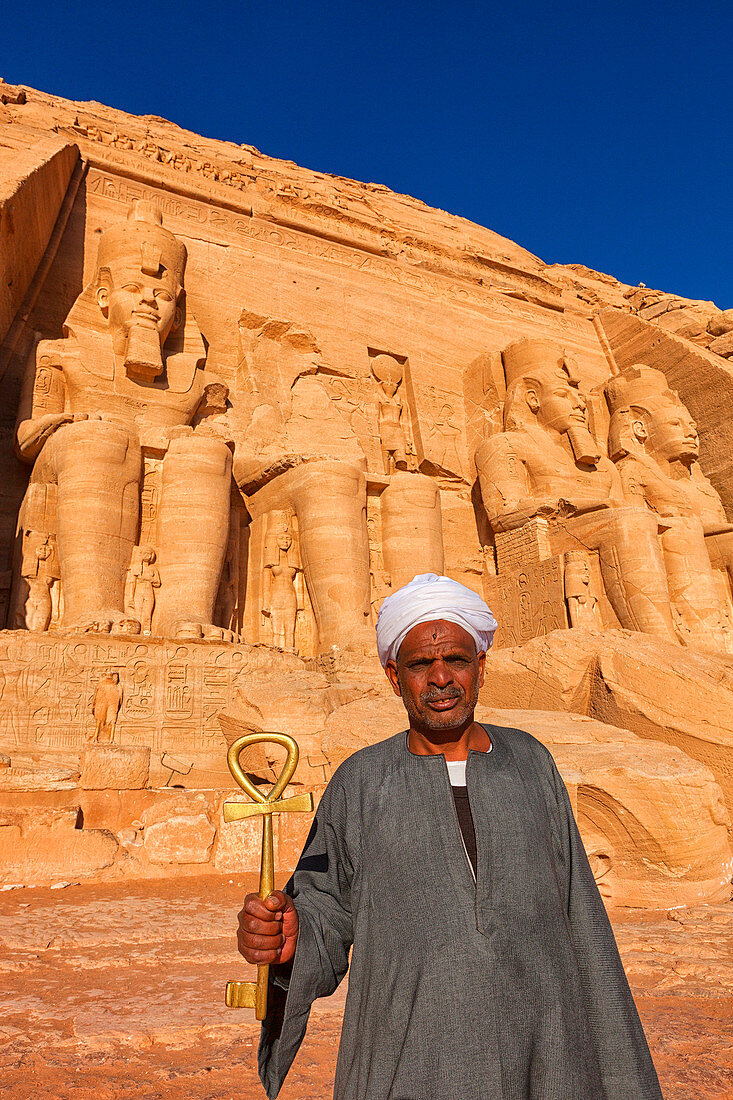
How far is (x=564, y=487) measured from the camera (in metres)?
7.76

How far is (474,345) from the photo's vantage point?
9.80 m

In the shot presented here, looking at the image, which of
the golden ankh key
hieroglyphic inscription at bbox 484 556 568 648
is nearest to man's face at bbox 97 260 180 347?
hieroglyphic inscription at bbox 484 556 568 648

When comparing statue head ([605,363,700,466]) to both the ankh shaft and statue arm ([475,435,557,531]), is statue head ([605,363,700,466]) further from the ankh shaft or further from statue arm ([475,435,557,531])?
the ankh shaft

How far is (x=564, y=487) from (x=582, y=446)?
564 mm

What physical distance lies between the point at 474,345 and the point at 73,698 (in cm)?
674

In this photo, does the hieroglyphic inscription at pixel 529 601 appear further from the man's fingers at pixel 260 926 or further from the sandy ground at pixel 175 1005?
the man's fingers at pixel 260 926

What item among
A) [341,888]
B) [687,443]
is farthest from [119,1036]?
[687,443]

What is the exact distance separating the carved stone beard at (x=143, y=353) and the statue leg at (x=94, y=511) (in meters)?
0.86

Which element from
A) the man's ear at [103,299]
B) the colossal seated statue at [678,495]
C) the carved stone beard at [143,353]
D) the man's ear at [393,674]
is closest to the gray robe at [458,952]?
the man's ear at [393,674]

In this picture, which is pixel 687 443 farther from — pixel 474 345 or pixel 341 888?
pixel 341 888

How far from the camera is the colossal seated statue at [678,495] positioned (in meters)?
7.33

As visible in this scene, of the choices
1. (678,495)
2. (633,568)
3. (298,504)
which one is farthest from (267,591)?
(678,495)

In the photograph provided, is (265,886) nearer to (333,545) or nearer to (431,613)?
(431,613)

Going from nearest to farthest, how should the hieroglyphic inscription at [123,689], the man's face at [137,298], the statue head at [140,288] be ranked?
1. the hieroglyphic inscription at [123,689]
2. the statue head at [140,288]
3. the man's face at [137,298]
